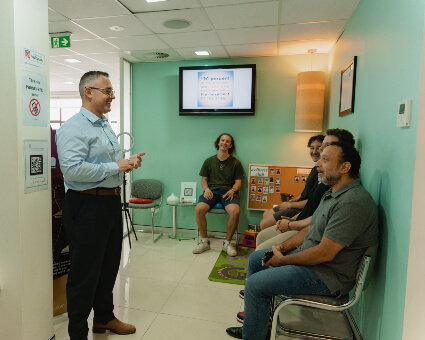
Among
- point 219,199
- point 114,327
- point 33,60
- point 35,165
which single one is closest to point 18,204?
point 35,165

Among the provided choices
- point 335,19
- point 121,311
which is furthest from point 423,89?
A: point 121,311

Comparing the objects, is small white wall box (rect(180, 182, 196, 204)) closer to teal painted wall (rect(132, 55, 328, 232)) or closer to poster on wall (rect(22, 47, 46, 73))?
teal painted wall (rect(132, 55, 328, 232))

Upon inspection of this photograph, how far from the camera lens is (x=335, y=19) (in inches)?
117

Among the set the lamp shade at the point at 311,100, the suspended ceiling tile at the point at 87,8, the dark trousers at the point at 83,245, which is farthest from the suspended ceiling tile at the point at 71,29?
the lamp shade at the point at 311,100

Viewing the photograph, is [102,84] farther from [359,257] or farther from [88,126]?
[359,257]

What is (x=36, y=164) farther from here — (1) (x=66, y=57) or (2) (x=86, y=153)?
(1) (x=66, y=57)

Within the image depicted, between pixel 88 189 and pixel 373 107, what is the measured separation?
1.95 m

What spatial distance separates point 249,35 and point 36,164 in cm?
266

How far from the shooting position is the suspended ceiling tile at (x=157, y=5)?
2.66 meters

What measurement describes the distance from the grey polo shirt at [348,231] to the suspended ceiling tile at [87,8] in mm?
2485

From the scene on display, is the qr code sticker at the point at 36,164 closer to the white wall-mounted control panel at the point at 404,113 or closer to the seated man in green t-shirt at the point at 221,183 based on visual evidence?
the white wall-mounted control panel at the point at 404,113

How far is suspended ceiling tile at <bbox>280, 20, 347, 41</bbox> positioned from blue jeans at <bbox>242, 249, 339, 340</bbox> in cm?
253

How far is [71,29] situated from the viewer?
131 inches

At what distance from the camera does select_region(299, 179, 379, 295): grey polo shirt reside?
1.61 metres
